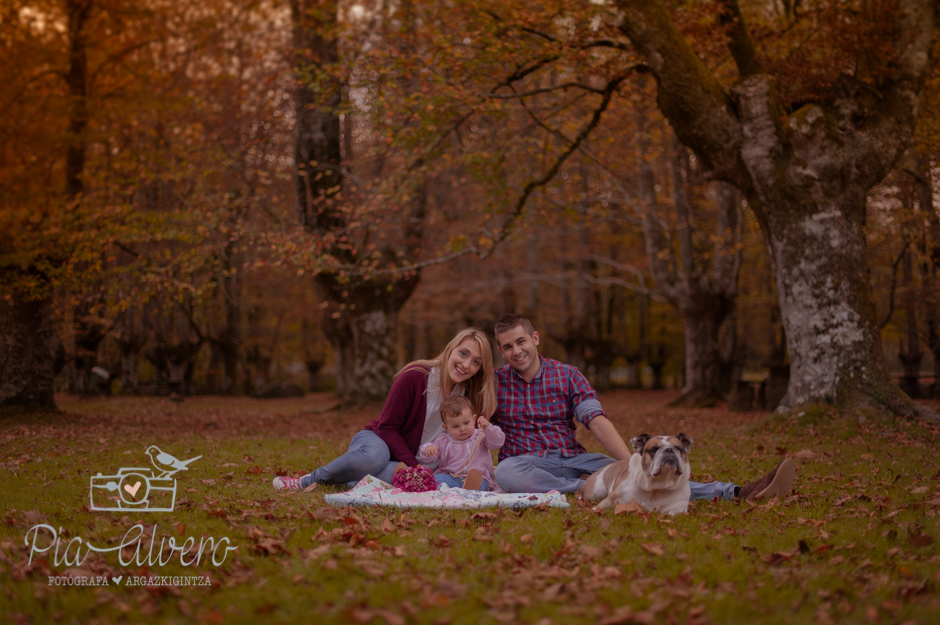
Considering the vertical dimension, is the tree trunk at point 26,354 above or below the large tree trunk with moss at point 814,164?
below

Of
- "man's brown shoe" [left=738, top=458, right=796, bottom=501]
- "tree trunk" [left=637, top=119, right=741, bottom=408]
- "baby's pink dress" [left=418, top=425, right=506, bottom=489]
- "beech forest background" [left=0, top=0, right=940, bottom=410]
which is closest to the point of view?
"man's brown shoe" [left=738, top=458, right=796, bottom=501]

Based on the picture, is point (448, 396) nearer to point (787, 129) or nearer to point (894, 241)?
point (787, 129)

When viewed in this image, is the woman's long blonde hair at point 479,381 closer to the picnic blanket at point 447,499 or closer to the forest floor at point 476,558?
the picnic blanket at point 447,499

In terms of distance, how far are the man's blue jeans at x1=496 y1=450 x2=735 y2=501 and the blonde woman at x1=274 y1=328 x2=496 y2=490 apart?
0.60 meters

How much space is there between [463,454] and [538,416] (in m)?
0.83

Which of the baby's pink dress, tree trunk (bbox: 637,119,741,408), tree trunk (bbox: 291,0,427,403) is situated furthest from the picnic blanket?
tree trunk (bbox: 637,119,741,408)

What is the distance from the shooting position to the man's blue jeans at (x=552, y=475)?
5.89 meters

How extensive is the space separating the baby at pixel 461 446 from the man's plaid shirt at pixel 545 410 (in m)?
0.24

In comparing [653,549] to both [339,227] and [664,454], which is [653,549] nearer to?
[664,454]

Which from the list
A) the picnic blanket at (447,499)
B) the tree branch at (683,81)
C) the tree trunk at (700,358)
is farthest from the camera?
the tree trunk at (700,358)

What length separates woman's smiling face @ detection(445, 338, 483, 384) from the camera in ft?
21.1

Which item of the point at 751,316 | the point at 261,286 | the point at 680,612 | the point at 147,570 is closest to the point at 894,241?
the point at 751,316

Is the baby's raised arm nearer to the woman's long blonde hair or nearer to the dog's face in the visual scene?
the woman's long blonde hair

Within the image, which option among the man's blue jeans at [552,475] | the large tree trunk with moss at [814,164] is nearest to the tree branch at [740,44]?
the large tree trunk with moss at [814,164]
